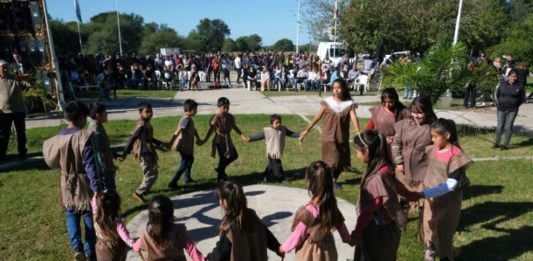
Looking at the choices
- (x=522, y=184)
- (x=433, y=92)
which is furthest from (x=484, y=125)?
(x=522, y=184)

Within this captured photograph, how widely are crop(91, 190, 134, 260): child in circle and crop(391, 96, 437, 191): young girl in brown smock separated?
3221 mm

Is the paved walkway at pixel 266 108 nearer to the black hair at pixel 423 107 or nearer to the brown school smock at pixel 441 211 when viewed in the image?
the black hair at pixel 423 107

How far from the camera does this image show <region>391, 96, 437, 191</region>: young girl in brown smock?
5090 mm

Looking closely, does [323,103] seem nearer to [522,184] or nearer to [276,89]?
[522,184]

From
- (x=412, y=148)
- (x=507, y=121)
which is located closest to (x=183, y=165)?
(x=412, y=148)

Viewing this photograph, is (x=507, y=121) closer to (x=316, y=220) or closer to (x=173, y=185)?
(x=173, y=185)

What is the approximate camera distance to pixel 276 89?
23.1m

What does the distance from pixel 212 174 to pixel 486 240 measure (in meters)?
4.56

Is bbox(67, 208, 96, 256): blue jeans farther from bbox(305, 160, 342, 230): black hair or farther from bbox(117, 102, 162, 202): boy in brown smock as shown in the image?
bbox(305, 160, 342, 230): black hair

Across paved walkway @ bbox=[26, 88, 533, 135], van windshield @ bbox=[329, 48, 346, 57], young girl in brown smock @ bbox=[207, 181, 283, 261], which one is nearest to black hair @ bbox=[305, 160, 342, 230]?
young girl in brown smock @ bbox=[207, 181, 283, 261]

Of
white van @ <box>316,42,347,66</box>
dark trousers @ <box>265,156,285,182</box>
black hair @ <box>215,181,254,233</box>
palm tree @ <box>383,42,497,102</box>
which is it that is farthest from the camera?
white van @ <box>316,42,347,66</box>

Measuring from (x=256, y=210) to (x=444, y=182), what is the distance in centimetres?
272

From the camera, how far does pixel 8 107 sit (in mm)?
8633

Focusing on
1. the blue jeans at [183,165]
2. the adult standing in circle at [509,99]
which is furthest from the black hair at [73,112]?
the adult standing in circle at [509,99]
